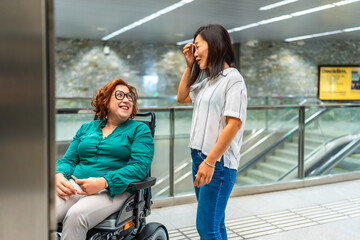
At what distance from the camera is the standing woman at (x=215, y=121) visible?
1.67 metres

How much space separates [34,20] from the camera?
522 mm

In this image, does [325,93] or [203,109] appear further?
[325,93]

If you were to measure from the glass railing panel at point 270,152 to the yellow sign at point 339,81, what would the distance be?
9865 millimetres

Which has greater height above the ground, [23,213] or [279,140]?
[23,213]

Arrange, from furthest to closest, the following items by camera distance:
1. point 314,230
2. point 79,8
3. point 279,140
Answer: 1. point 79,8
2. point 279,140
3. point 314,230

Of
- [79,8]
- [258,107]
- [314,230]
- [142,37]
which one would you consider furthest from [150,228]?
[142,37]

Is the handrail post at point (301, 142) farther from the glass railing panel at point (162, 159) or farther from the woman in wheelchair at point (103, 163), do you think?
the woman in wheelchair at point (103, 163)

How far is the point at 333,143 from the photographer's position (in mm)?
5129

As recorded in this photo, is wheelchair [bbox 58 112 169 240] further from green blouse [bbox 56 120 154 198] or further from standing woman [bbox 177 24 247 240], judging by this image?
standing woman [bbox 177 24 247 240]

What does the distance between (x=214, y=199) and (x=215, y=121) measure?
372mm

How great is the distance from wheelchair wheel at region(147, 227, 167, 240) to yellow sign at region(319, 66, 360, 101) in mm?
13160

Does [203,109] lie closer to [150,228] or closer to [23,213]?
[150,228]

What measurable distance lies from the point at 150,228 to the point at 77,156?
612mm

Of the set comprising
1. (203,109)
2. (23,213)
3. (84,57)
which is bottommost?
(23,213)
